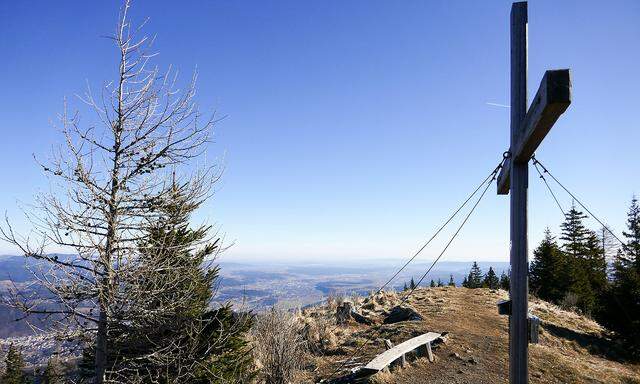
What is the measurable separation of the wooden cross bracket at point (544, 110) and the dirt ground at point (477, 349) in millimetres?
6355

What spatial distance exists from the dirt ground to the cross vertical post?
170 inches

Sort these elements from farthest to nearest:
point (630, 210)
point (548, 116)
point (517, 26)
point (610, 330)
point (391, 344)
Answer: point (630, 210) < point (610, 330) < point (391, 344) < point (517, 26) < point (548, 116)

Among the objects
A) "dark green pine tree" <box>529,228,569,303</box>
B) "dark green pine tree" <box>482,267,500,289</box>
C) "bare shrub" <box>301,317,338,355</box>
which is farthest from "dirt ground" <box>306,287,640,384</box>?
"dark green pine tree" <box>482,267,500,289</box>

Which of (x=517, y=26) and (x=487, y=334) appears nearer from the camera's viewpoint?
(x=517, y=26)

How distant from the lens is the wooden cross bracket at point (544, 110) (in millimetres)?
3396

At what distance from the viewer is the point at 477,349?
1054 centimetres

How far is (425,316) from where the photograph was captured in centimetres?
1391

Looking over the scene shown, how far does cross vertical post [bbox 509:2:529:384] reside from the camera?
484 cm

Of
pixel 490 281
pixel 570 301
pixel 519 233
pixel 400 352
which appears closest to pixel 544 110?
pixel 519 233

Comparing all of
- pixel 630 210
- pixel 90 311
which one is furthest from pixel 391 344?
pixel 630 210

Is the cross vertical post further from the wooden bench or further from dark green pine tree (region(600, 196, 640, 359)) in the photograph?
dark green pine tree (region(600, 196, 640, 359))

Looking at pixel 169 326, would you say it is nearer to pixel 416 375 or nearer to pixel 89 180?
pixel 89 180

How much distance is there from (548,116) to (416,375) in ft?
24.5

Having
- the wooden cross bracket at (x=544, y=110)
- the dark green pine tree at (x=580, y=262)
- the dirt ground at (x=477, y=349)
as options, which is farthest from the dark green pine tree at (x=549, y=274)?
the wooden cross bracket at (x=544, y=110)
